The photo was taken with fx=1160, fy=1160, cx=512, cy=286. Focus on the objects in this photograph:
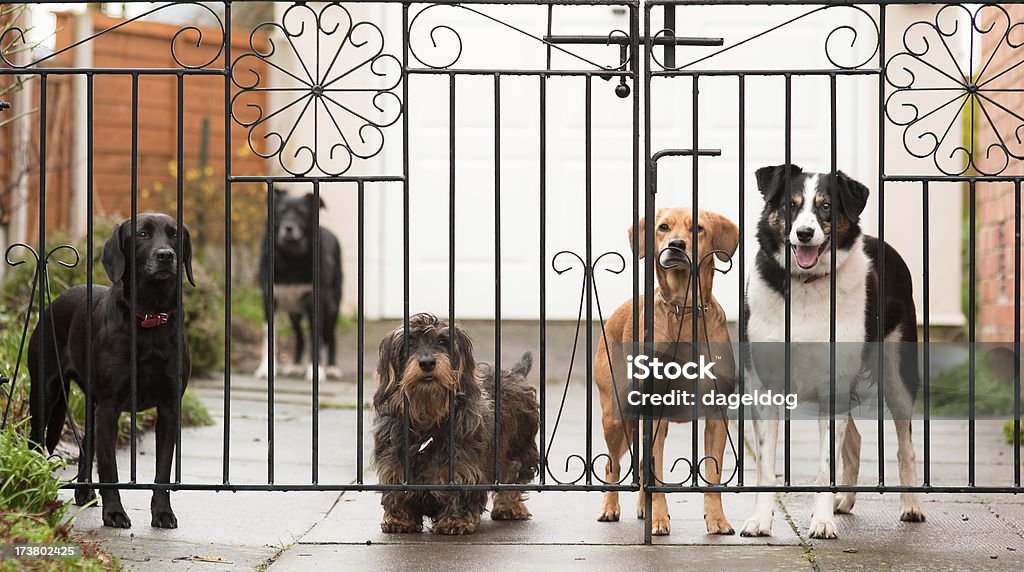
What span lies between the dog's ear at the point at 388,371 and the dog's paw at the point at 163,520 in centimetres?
75

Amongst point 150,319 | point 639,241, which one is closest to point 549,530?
point 639,241

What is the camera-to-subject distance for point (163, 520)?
3699 millimetres

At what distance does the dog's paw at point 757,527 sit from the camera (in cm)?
366

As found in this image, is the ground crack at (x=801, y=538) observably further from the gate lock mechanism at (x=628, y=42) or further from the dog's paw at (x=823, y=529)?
the gate lock mechanism at (x=628, y=42)

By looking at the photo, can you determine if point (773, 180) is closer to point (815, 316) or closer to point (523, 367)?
point (815, 316)

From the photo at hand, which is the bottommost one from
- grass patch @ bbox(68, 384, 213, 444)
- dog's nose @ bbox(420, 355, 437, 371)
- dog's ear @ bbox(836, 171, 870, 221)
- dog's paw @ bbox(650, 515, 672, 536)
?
dog's paw @ bbox(650, 515, 672, 536)

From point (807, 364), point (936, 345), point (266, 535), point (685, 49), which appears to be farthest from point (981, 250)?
point (266, 535)

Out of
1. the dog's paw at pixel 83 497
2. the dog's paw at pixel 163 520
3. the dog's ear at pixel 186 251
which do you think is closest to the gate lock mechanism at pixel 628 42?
the dog's ear at pixel 186 251

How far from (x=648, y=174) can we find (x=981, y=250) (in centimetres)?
458

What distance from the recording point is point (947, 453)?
5352 millimetres

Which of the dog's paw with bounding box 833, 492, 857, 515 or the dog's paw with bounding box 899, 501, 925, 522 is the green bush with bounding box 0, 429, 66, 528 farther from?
the dog's paw with bounding box 899, 501, 925, 522

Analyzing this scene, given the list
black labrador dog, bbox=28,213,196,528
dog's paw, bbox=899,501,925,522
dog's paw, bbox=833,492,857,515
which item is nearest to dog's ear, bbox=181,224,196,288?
black labrador dog, bbox=28,213,196,528

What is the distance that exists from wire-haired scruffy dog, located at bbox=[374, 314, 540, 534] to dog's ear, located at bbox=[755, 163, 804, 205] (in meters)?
1.09

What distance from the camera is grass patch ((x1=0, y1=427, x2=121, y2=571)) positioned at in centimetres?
297
